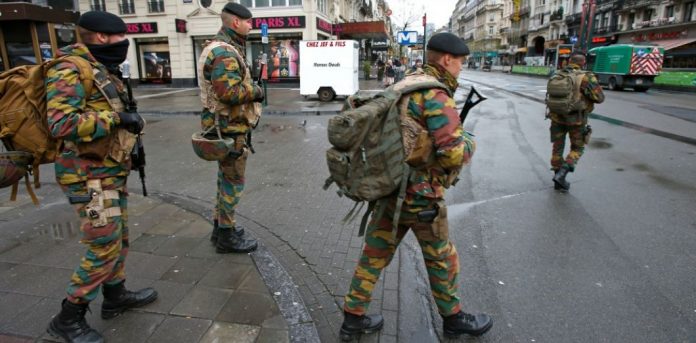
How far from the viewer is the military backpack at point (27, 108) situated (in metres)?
2.37

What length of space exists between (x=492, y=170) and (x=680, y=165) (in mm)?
3157

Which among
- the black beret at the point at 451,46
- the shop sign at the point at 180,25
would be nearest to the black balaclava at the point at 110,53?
the black beret at the point at 451,46

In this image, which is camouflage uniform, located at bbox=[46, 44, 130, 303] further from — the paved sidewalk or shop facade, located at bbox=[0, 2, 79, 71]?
shop facade, located at bbox=[0, 2, 79, 71]

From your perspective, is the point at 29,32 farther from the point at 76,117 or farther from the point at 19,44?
the point at 76,117

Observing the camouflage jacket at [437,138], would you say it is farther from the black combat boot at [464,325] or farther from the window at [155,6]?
the window at [155,6]

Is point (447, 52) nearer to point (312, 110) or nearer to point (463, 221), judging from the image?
point (463, 221)

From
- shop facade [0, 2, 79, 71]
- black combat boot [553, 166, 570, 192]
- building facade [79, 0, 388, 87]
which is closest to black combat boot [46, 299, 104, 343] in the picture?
black combat boot [553, 166, 570, 192]

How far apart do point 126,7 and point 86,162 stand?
27115mm

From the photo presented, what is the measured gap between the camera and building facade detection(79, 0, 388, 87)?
23.9 m

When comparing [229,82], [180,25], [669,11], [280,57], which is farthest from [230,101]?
[669,11]

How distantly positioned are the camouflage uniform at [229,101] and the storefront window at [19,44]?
16.5 meters

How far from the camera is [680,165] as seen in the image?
23.8 feet

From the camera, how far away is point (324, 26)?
26.1 meters

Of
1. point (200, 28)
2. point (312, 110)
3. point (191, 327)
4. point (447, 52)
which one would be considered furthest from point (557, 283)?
point (200, 28)
